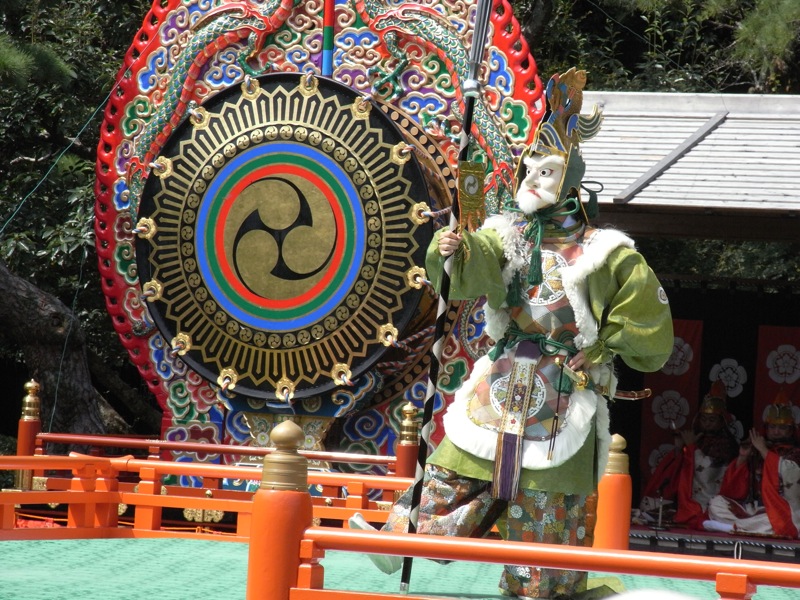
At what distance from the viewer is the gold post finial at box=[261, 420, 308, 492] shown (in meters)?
3.60

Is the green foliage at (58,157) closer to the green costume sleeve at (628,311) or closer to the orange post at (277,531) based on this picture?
the green costume sleeve at (628,311)

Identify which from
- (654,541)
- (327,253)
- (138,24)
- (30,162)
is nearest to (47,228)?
(30,162)

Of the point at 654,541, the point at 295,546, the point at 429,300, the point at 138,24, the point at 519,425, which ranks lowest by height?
the point at 654,541

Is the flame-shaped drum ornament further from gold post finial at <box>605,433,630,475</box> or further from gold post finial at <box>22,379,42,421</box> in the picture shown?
gold post finial at <box>605,433,630,475</box>

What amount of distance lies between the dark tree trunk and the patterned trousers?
5.10 metres

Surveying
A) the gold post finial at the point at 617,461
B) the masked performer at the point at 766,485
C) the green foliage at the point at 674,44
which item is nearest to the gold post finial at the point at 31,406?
→ the gold post finial at the point at 617,461

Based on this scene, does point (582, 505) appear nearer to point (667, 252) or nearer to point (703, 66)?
point (667, 252)

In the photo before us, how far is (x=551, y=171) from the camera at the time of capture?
14.8 ft

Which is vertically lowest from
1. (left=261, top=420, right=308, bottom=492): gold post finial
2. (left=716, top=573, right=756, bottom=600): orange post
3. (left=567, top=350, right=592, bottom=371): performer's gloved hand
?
(left=716, top=573, right=756, bottom=600): orange post

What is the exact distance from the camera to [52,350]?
8891mm

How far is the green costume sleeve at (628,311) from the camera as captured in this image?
14.0 ft

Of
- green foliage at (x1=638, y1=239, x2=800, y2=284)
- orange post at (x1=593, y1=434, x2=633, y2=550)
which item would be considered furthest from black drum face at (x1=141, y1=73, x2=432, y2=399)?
green foliage at (x1=638, y1=239, x2=800, y2=284)

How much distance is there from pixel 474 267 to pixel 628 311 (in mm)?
532

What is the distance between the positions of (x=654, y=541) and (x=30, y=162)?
5.87 metres
